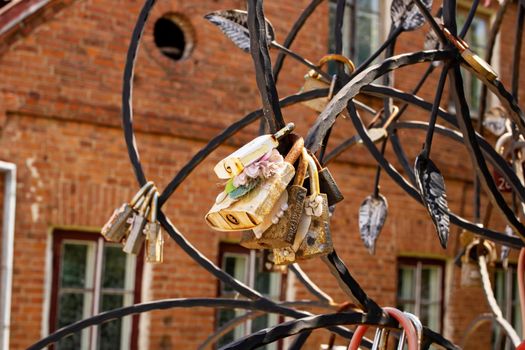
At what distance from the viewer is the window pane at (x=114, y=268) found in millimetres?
7777

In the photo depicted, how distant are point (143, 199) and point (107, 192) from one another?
4.17m

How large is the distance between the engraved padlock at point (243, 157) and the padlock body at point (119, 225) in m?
1.30

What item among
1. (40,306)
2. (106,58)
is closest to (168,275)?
(40,306)

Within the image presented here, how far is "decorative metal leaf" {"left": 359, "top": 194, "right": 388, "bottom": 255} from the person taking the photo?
452cm

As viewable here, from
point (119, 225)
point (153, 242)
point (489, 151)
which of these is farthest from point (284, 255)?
point (119, 225)

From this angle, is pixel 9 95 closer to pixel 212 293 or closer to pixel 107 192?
pixel 107 192

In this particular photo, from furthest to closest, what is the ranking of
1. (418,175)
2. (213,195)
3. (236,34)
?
1. (213,195)
2. (236,34)
3. (418,175)

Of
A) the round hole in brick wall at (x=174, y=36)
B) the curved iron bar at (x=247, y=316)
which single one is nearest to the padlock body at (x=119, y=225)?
the curved iron bar at (x=247, y=316)

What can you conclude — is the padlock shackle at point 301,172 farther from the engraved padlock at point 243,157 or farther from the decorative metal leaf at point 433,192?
the decorative metal leaf at point 433,192

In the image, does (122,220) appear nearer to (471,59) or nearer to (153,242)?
(153,242)

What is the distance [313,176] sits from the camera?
92.1 inches

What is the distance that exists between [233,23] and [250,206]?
1.63 metres

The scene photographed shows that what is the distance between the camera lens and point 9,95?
7215 mm

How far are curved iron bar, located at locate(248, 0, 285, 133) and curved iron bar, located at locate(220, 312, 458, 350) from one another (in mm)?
430
